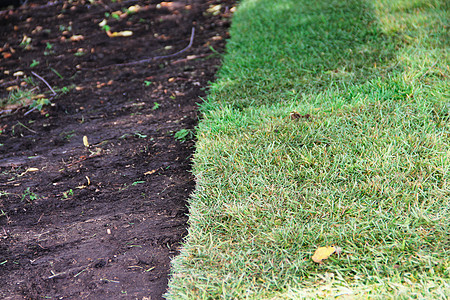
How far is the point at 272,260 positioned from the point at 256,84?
6.62 ft

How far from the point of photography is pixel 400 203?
2.06m

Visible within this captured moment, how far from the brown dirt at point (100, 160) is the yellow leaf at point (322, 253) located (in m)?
0.79

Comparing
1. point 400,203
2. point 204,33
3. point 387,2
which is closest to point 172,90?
point 204,33

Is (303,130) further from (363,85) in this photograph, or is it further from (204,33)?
(204,33)

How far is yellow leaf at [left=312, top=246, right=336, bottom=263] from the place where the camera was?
1831 mm

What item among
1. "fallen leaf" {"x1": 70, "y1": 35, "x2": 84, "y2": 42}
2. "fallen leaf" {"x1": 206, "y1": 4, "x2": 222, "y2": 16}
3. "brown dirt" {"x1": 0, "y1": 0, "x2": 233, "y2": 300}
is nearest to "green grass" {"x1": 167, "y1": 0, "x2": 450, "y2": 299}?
"brown dirt" {"x1": 0, "y1": 0, "x2": 233, "y2": 300}

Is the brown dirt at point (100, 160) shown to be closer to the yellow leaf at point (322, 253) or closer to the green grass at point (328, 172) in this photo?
the green grass at point (328, 172)

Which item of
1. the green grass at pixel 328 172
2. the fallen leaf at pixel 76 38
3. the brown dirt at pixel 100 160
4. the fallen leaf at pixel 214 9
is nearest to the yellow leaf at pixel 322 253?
the green grass at pixel 328 172

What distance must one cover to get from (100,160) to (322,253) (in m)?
1.86

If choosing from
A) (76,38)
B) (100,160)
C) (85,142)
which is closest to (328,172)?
(100,160)

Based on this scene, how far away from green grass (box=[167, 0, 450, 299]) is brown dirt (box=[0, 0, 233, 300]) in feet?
0.79

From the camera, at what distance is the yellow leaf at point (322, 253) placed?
1831 mm

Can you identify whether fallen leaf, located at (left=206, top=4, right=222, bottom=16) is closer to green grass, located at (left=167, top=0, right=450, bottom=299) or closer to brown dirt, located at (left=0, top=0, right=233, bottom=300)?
brown dirt, located at (left=0, top=0, right=233, bottom=300)

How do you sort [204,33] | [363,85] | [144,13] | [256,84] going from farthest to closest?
[144,13]
[204,33]
[256,84]
[363,85]
